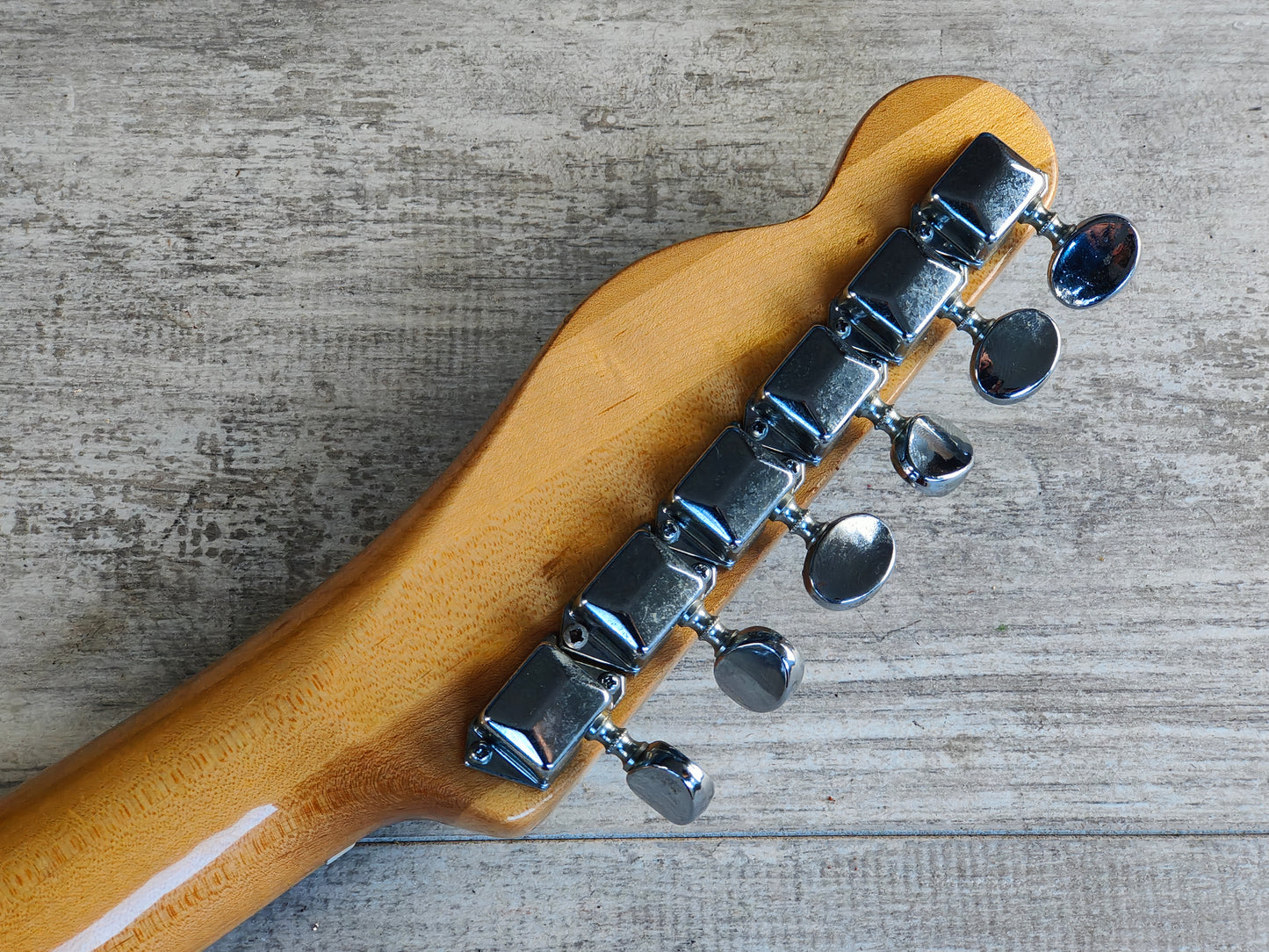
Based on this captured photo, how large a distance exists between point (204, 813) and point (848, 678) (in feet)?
Result: 1.19

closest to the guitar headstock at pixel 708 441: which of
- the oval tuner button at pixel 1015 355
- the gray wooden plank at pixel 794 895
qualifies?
the oval tuner button at pixel 1015 355

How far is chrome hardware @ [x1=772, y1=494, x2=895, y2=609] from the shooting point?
1.45 feet

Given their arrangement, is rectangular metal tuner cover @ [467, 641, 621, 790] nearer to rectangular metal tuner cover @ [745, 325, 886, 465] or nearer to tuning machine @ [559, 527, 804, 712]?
tuning machine @ [559, 527, 804, 712]

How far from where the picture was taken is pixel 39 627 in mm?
563

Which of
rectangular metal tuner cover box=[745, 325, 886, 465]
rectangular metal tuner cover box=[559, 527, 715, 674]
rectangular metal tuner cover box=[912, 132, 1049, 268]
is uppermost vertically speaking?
rectangular metal tuner cover box=[912, 132, 1049, 268]

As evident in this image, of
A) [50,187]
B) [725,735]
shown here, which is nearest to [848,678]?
[725,735]

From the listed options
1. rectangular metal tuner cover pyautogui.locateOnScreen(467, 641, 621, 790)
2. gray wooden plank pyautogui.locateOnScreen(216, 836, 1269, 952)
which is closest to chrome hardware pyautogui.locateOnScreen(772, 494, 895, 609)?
rectangular metal tuner cover pyautogui.locateOnScreen(467, 641, 621, 790)

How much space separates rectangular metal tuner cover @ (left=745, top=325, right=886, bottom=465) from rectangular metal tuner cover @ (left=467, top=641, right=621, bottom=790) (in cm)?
14

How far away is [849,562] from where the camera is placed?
442 millimetres

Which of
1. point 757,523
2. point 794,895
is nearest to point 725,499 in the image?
point 757,523

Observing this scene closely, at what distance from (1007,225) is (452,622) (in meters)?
0.33

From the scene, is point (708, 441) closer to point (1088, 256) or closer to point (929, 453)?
point (929, 453)

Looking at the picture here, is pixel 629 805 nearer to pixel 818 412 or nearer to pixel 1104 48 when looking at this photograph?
pixel 818 412

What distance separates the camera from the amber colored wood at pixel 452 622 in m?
0.41
